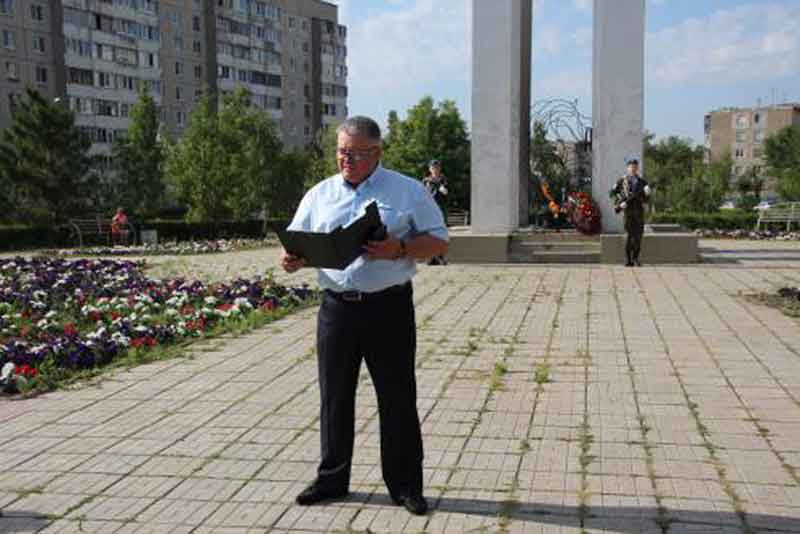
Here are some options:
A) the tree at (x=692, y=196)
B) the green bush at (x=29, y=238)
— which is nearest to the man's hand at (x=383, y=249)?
the green bush at (x=29, y=238)

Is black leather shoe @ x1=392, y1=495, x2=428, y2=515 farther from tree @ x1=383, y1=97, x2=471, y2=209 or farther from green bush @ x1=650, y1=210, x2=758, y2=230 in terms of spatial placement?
tree @ x1=383, y1=97, x2=471, y2=209

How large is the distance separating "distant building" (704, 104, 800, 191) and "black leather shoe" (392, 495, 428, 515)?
129687 mm

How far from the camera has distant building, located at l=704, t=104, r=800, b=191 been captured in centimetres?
12588

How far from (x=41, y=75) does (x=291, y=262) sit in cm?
6041

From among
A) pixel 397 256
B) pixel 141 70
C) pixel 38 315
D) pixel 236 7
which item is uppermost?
pixel 236 7

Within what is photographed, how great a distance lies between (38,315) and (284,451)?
6687 mm

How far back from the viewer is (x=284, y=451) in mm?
4809

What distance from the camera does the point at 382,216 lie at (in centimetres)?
372

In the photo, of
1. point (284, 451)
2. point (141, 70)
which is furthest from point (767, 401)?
point (141, 70)

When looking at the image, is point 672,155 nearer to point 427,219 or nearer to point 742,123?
point 742,123

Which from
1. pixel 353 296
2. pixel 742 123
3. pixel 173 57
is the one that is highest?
pixel 173 57

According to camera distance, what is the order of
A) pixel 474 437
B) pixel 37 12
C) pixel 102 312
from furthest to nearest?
pixel 37 12, pixel 102 312, pixel 474 437

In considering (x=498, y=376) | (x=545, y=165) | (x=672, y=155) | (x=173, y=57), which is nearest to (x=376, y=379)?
(x=498, y=376)

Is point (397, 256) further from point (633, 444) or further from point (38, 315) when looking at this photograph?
point (38, 315)
